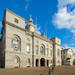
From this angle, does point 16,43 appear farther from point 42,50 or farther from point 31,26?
point 31,26

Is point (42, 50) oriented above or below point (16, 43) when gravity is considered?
below

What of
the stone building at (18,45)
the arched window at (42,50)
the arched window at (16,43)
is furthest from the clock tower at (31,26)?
the arched window at (16,43)

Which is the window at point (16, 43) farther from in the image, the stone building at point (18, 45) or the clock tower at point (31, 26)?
the clock tower at point (31, 26)

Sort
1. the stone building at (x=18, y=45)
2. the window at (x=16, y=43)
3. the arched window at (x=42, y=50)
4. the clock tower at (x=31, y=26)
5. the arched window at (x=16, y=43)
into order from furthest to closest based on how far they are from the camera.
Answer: the clock tower at (x=31, y=26) < the arched window at (x=42, y=50) < the window at (x=16, y=43) < the arched window at (x=16, y=43) < the stone building at (x=18, y=45)

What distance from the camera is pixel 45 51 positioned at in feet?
131

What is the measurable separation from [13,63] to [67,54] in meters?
54.4

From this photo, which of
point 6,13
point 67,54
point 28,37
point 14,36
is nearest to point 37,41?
point 28,37

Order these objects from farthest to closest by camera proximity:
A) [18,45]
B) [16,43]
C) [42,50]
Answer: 1. [42,50]
2. [18,45]
3. [16,43]

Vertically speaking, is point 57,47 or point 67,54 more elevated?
point 57,47

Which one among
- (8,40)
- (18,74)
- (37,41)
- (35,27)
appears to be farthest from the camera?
(35,27)

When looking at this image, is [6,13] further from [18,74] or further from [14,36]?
[18,74]

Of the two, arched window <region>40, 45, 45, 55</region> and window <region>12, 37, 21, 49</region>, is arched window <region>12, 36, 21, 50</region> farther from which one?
arched window <region>40, 45, 45, 55</region>

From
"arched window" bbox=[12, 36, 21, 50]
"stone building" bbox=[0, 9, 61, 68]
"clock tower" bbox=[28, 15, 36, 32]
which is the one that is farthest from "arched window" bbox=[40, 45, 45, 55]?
"clock tower" bbox=[28, 15, 36, 32]

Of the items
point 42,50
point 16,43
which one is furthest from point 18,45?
point 42,50
